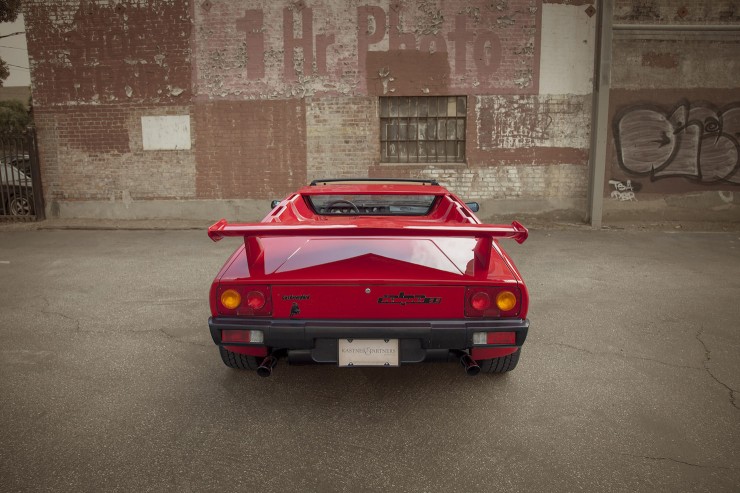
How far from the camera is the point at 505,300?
8.87 ft

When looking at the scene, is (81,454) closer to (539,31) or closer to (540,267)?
(540,267)

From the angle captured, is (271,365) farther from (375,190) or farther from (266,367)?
(375,190)

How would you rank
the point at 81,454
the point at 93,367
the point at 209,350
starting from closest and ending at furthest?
the point at 81,454
the point at 93,367
the point at 209,350

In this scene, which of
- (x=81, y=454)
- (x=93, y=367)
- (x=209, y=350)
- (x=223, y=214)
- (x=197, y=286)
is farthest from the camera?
(x=223, y=214)

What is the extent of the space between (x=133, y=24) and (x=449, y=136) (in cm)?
678

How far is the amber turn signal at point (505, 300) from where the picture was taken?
2697 mm

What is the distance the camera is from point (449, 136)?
10203mm

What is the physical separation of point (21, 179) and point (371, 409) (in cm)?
1110

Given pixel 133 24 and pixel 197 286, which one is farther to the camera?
pixel 133 24

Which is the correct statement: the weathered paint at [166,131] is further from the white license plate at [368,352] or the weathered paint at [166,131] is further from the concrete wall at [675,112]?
the white license plate at [368,352]

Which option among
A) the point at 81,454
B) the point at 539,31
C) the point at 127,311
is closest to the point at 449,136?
the point at 539,31

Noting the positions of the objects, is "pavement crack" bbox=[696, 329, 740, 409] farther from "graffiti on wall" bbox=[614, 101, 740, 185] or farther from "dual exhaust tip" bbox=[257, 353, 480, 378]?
"graffiti on wall" bbox=[614, 101, 740, 185]

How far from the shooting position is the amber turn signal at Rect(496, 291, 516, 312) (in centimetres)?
270

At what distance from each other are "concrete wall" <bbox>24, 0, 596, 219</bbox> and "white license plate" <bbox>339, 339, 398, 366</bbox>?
25.5ft
